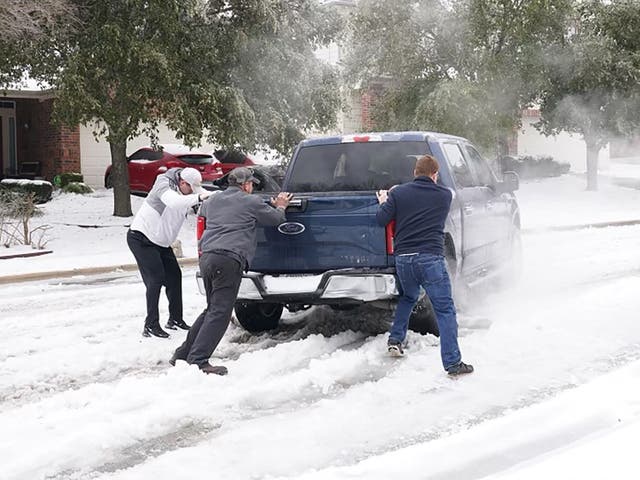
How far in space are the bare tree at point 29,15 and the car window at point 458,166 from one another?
862 centimetres

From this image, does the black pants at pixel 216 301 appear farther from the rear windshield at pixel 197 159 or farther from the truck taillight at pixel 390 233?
the rear windshield at pixel 197 159

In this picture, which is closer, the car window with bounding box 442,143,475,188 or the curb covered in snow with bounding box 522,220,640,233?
the car window with bounding box 442,143,475,188

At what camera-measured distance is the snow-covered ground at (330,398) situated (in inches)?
200

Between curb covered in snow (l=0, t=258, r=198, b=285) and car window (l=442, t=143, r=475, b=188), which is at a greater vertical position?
car window (l=442, t=143, r=475, b=188)

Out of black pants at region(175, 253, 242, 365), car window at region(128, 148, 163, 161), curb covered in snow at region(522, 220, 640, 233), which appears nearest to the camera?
black pants at region(175, 253, 242, 365)

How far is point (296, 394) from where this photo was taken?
652cm

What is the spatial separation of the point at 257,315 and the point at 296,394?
250cm

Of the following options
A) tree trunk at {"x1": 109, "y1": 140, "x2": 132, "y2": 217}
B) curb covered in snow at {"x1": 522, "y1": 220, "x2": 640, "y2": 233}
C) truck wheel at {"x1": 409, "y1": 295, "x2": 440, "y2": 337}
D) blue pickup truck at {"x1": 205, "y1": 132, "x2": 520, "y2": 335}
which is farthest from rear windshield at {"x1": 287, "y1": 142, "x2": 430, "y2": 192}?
curb covered in snow at {"x1": 522, "y1": 220, "x2": 640, "y2": 233}

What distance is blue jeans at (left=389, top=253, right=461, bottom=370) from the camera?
22.5ft

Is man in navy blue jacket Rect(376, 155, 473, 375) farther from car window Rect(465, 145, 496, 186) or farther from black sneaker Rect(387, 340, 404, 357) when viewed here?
car window Rect(465, 145, 496, 186)

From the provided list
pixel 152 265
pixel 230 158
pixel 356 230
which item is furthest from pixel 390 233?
pixel 230 158

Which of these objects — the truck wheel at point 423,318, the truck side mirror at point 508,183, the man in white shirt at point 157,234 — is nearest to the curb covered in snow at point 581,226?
the truck side mirror at point 508,183

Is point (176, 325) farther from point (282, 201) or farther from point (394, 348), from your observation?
point (394, 348)

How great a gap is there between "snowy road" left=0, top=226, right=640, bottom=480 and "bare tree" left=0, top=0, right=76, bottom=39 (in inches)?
260
